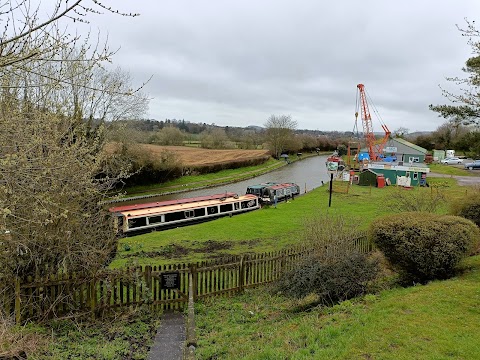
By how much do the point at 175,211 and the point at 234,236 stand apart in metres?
5.01

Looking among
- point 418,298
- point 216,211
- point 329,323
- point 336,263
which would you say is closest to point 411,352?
point 329,323

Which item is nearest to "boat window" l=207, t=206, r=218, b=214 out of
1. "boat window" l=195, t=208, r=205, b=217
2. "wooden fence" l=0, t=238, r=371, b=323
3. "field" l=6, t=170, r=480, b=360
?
"boat window" l=195, t=208, r=205, b=217

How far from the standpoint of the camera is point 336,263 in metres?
7.75

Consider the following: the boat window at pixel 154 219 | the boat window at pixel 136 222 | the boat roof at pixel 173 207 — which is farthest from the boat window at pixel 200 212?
the boat window at pixel 136 222

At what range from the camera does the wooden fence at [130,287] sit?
714 centimetres

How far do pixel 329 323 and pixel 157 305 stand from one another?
406 cm

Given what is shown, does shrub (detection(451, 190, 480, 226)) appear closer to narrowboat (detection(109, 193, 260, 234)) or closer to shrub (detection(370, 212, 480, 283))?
shrub (detection(370, 212, 480, 283))

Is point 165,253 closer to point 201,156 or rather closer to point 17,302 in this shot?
point 17,302

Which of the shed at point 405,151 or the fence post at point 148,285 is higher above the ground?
the shed at point 405,151

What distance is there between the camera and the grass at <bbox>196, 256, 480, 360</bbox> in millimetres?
5199

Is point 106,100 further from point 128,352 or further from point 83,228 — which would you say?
point 128,352

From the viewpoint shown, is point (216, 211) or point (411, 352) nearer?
point (411, 352)

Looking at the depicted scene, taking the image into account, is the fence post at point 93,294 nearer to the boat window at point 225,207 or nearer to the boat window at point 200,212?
the boat window at point 200,212

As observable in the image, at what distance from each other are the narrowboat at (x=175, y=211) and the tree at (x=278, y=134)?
47.0 m
